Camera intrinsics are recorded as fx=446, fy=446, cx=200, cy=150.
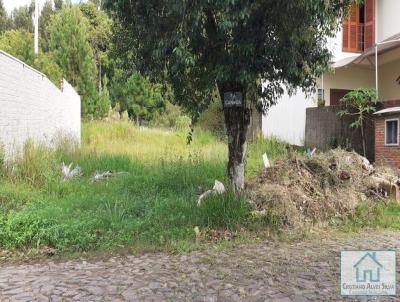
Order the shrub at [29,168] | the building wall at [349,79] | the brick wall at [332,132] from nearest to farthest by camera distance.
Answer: the shrub at [29,168] < the brick wall at [332,132] < the building wall at [349,79]

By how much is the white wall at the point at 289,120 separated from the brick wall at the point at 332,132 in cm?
59

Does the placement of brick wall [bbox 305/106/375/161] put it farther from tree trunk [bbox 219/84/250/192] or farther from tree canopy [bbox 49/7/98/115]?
tree canopy [bbox 49/7/98/115]

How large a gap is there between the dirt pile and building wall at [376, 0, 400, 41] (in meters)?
11.4

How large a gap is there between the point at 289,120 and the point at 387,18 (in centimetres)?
572

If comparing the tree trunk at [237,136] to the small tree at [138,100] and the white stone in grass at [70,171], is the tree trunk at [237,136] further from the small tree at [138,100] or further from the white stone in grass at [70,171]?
the small tree at [138,100]

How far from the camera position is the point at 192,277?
470 centimetres

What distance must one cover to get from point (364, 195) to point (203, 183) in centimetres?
301

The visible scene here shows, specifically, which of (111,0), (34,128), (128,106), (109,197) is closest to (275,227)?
(109,197)

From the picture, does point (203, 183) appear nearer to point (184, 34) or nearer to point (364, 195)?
point (364, 195)

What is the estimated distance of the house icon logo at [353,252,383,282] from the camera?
455 cm

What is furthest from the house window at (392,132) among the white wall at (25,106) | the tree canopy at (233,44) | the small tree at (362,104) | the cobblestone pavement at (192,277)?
the white wall at (25,106)

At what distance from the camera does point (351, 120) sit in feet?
49.3

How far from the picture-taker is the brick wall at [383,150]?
12.2 meters

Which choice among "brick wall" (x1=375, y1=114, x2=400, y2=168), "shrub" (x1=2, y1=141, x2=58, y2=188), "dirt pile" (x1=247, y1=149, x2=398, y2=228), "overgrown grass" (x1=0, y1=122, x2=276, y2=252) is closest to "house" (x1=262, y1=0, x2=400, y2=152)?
"brick wall" (x1=375, y1=114, x2=400, y2=168)
